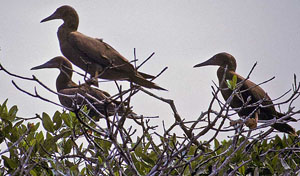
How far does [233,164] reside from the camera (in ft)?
13.9

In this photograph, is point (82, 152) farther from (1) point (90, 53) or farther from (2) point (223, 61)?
(2) point (223, 61)

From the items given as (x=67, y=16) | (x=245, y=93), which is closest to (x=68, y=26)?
(x=67, y=16)

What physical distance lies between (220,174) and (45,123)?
145 cm

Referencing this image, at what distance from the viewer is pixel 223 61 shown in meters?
6.86

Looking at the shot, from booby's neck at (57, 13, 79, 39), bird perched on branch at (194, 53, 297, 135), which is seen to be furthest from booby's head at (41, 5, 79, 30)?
bird perched on branch at (194, 53, 297, 135)

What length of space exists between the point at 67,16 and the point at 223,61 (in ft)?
6.63

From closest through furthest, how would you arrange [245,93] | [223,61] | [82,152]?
1. [82,152]
2. [245,93]
3. [223,61]

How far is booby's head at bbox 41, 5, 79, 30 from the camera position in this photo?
612 cm

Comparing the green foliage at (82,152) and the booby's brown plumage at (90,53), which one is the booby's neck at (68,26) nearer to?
the booby's brown plumage at (90,53)

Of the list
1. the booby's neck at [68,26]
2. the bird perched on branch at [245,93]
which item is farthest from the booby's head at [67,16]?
the bird perched on branch at [245,93]

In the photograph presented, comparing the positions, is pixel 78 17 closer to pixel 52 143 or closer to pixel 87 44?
pixel 87 44

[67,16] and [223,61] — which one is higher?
[67,16]

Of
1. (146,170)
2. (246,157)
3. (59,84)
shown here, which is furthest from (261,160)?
(59,84)

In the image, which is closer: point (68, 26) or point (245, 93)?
point (68, 26)
